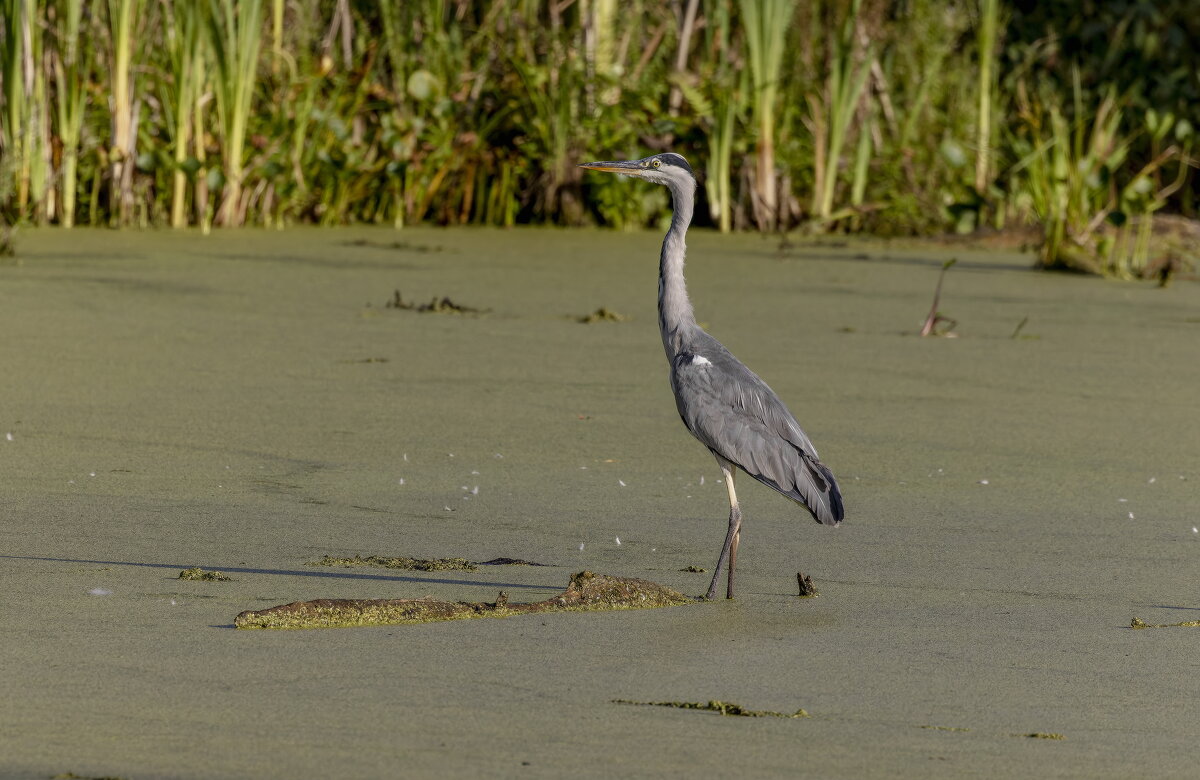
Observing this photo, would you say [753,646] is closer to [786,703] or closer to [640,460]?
[786,703]

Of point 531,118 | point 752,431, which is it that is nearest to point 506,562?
point 752,431

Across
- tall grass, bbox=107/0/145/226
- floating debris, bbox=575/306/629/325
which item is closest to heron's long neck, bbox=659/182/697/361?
floating debris, bbox=575/306/629/325

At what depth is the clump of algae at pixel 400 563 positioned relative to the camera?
360cm

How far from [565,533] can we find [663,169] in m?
0.98

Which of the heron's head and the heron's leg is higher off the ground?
the heron's head

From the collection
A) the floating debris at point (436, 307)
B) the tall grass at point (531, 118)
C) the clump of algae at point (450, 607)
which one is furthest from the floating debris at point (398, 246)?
the clump of algae at point (450, 607)

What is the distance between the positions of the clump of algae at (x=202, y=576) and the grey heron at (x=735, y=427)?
0.92 meters

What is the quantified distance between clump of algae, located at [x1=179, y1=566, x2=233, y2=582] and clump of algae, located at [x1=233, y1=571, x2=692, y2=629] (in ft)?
1.09

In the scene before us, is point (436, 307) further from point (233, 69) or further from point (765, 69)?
point (765, 69)

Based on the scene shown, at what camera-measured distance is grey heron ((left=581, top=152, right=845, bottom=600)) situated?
369 cm

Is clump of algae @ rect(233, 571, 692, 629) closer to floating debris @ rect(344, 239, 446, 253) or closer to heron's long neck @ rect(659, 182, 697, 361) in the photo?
heron's long neck @ rect(659, 182, 697, 361)

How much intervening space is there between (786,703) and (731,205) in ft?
29.9

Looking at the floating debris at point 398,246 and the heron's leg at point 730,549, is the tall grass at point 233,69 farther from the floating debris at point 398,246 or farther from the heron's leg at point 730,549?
the heron's leg at point 730,549

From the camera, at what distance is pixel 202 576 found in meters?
3.43
